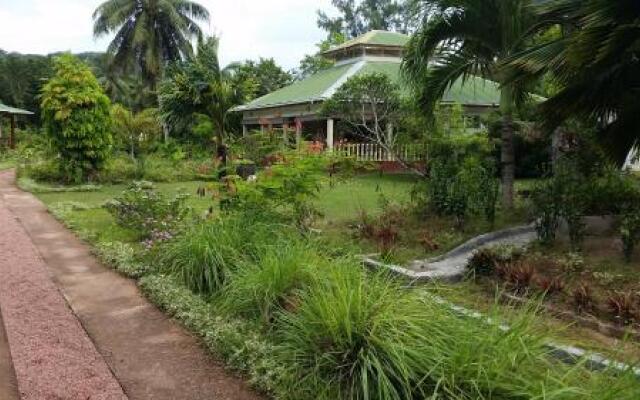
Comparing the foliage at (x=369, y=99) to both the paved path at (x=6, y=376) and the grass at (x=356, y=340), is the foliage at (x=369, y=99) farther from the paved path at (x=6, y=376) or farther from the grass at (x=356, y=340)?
the paved path at (x=6, y=376)

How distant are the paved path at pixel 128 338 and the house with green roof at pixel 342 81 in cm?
1589

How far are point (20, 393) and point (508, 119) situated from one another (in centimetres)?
830

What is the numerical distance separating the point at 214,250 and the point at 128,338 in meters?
1.48

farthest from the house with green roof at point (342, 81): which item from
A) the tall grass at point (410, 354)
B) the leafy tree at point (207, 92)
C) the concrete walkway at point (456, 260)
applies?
the tall grass at point (410, 354)

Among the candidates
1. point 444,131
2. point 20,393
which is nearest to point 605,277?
point 20,393

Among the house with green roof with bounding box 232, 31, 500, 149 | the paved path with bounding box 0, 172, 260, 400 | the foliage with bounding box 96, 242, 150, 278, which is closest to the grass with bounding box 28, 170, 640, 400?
the paved path with bounding box 0, 172, 260, 400

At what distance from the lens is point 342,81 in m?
23.3

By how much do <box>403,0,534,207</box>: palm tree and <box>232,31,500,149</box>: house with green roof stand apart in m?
12.4

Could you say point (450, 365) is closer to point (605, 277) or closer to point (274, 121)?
point (605, 277)

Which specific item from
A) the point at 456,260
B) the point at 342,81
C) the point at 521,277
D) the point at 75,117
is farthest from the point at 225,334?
the point at 342,81

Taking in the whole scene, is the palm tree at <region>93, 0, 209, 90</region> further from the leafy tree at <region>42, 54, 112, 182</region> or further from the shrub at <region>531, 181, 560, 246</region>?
the shrub at <region>531, 181, 560, 246</region>

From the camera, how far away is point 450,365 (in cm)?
336

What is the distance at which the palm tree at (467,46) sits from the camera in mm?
9422

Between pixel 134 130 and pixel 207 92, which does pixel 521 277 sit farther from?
pixel 134 130
